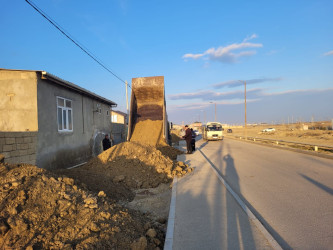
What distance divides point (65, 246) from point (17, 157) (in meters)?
5.74

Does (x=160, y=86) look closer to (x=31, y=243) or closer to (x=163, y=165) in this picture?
(x=163, y=165)

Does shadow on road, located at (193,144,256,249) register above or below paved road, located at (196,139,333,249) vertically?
above

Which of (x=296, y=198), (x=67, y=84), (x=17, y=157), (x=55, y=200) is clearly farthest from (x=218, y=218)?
(x=67, y=84)

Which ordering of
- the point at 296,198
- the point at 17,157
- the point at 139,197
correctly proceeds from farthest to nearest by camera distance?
the point at 17,157
the point at 139,197
the point at 296,198

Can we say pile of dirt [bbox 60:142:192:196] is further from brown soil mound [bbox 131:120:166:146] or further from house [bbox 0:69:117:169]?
brown soil mound [bbox 131:120:166:146]

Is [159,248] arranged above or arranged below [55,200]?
below

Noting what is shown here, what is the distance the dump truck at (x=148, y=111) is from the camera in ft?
51.7

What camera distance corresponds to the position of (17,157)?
25.7 feet

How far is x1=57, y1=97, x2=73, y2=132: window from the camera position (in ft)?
36.4

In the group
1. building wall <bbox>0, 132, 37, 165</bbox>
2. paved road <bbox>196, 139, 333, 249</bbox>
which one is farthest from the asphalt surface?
building wall <bbox>0, 132, 37, 165</bbox>

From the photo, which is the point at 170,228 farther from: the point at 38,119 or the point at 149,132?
the point at 149,132

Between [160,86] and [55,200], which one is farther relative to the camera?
[160,86]

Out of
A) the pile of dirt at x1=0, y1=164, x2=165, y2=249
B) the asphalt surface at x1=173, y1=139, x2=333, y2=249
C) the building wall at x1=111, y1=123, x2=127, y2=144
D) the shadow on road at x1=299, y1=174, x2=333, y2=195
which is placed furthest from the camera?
the building wall at x1=111, y1=123, x2=127, y2=144

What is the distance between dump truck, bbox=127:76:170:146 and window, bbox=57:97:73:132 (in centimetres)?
428
